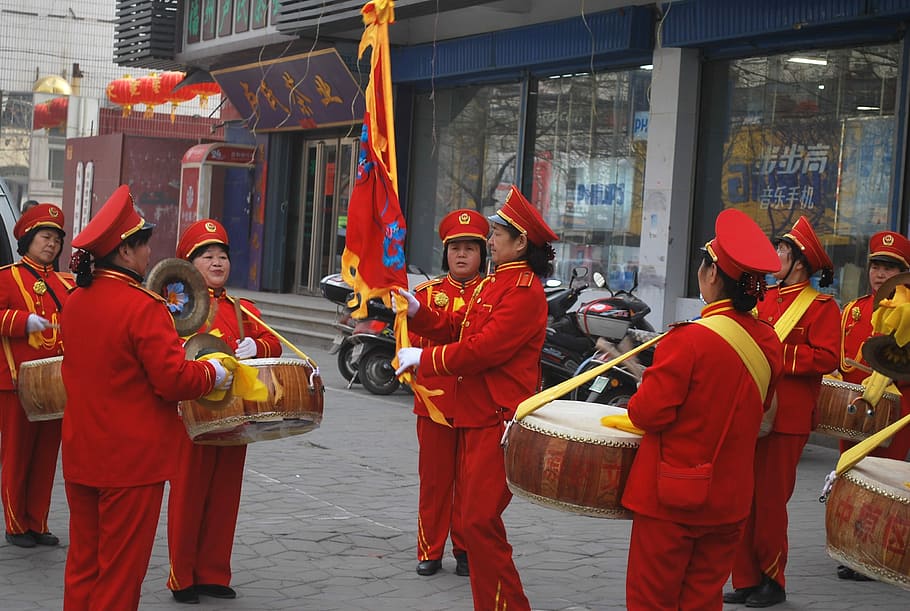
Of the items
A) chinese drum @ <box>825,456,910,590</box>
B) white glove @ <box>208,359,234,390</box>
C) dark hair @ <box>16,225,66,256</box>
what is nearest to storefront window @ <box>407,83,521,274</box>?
dark hair @ <box>16,225,66,256</box>

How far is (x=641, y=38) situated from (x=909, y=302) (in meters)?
9.09

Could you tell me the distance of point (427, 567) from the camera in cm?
651

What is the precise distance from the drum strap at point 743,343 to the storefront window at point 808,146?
25.9ft

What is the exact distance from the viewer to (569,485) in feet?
14.9

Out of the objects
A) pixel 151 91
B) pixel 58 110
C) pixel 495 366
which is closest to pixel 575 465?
pixel 495 366

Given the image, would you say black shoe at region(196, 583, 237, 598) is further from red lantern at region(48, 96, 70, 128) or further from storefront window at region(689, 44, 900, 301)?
red lantern at region(48, 96, 70, 128)

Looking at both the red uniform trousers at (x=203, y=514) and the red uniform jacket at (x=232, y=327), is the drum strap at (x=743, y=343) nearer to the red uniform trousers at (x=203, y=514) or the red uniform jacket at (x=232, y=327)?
the red uniform jacket at (x=232, y=327)

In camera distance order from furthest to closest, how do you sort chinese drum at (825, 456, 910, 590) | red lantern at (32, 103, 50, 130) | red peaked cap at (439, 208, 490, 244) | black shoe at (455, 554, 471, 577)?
red lantern at (32, 103, 50, 130) < black shoe at (455, 554, 471, 577) < red peaked cap at (439, 208, 490, 244) < chinese drum at (825, 456, 910, 590)

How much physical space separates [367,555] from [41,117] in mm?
33604

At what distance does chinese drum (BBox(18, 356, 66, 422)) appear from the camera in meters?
6.18

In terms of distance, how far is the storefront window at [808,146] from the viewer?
12078mm

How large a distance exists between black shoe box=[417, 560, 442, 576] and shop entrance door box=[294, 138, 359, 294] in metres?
14.4

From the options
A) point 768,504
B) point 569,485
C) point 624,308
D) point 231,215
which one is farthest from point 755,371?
point 231,215

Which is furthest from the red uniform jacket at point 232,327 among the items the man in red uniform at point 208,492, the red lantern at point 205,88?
the red lantern at point 205,88
